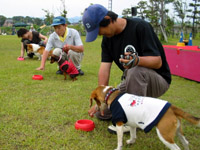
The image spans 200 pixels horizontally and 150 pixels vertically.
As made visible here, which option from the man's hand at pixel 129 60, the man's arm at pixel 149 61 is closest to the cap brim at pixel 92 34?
the man's hand at pixel 129 60

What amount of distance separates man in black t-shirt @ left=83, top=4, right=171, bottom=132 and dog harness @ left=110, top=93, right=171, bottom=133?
0.39m

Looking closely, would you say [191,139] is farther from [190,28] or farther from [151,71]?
[190,28]

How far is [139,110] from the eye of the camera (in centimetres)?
229

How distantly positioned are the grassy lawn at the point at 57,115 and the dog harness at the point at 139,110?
0.49m

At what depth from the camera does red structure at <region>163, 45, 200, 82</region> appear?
603 cm

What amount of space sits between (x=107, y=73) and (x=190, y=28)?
126 ft

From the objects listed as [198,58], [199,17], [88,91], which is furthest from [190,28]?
[88,91]

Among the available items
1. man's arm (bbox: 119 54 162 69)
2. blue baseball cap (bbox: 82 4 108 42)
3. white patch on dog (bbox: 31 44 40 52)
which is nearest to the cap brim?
blue baseball cap (bbox: 82 4 108 42)

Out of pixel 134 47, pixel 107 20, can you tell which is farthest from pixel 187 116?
pixel 107 20

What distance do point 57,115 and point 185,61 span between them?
452cm

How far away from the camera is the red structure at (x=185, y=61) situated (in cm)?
603

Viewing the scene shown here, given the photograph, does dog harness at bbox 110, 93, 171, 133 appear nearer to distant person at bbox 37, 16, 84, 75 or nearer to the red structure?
distant person at bbox 37, 16, 84, 75

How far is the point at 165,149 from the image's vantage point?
8.61 ft

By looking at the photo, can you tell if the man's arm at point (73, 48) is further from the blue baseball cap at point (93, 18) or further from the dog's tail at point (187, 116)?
the dog's tail at point (187, 116)
